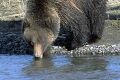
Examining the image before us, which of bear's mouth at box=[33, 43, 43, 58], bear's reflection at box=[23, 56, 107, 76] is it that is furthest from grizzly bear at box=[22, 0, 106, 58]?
bear's reflection at box=[23, 56, 107, 76]

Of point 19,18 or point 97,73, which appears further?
point 19,18

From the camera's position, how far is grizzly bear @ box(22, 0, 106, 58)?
780cm

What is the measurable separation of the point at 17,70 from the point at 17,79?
0.64m

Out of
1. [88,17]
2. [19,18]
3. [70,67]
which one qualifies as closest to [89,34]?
[88,17]

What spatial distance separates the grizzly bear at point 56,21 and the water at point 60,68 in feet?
1.00

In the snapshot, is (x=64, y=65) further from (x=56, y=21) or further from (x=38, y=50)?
(x=56, y=21)

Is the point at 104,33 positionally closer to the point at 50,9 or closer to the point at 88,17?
the point at 88,17

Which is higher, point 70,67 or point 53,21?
point 53,21

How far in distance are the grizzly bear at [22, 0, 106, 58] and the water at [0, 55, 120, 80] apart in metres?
0.30

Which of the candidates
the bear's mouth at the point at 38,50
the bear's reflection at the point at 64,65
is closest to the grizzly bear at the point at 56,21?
the bear's mouth at the point at 38,50

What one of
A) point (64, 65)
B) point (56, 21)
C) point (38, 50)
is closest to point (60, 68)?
point (64, 65)

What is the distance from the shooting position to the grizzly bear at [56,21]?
7.80m

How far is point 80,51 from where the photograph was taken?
28.7 feet

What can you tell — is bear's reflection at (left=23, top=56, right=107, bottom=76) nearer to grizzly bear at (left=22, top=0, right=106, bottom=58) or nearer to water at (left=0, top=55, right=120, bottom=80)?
water at (left=0, top=55, right=120, bottom=80)
